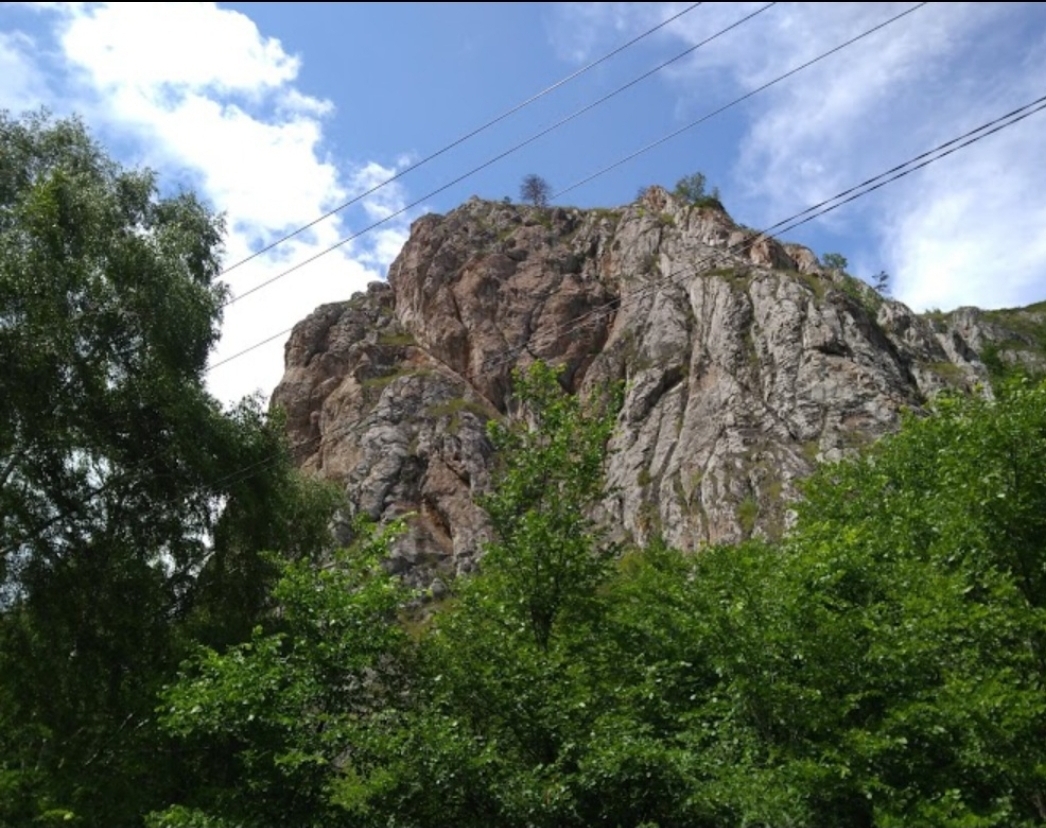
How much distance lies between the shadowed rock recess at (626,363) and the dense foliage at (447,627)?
44.5 m

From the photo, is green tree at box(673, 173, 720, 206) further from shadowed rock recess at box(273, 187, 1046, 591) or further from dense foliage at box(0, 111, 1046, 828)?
dense foliage at box(0, 111, 1046, 828)

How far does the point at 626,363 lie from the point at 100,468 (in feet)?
270

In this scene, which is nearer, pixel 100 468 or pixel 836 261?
pixel 100 468

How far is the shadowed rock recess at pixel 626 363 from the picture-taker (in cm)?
7906

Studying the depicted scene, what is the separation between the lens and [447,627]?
46.4 feet

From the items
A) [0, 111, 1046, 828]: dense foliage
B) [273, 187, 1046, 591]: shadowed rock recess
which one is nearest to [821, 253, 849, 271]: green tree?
[273, 187, 1046, 591]: shadowed rock recess

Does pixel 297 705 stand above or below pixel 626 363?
below

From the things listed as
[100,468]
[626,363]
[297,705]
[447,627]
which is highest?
[626,363]

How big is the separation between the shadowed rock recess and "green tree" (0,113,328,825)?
4393 cm

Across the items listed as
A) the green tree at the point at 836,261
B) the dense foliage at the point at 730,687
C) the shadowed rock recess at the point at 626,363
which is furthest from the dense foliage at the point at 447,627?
the green tree at the point at 836,261

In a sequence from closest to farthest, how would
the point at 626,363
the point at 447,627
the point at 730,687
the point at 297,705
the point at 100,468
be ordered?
the point at 730,687, the point at 297,705, the point at 447,627, the point at 100,468, the point at 626,363

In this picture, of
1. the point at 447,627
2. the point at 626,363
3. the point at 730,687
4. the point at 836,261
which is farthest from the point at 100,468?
the point at 836,261

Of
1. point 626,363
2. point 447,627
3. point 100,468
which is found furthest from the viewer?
point 626,363

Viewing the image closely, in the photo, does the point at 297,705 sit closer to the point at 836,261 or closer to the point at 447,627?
the point at 447,627
